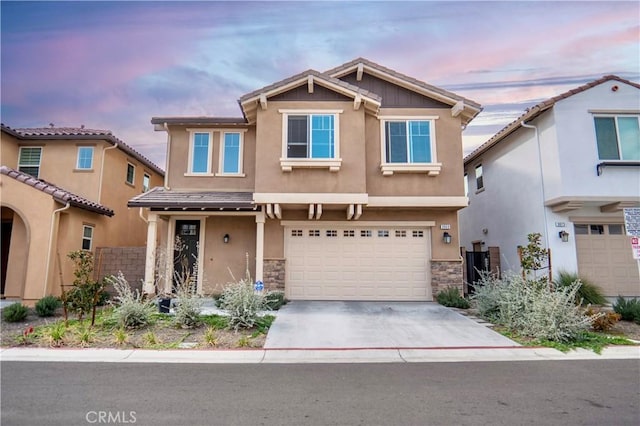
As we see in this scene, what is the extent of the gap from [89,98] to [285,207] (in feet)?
28.8

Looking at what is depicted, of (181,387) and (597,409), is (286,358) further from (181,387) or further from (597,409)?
(597,409)

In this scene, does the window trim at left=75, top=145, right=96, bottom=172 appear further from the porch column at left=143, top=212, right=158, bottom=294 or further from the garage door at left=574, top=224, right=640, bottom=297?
the garage door at left=574, top=224, right=640, bottom=297

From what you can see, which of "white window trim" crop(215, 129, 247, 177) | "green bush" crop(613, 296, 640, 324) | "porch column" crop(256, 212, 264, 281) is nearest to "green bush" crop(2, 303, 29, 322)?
"porch column" crop(256, 212, 264, 281)

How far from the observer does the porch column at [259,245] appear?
38.1ft

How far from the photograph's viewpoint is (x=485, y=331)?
831cm

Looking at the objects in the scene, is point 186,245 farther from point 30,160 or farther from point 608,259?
point 608,259

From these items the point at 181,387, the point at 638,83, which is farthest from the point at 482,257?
the point at 181,387

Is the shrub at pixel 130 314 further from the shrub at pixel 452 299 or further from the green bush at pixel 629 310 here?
the green bush at pixel 629 310

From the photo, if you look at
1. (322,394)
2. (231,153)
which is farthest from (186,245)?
(322,394)

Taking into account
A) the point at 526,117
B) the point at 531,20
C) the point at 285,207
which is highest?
the point at 531,20

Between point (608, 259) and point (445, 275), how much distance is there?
5695 mm

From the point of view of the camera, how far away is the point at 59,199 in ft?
38.9

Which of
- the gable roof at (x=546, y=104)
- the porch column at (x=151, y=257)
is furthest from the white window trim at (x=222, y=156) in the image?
the gable roof at (x=546, y=104)

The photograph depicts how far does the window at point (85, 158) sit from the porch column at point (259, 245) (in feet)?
26.9
